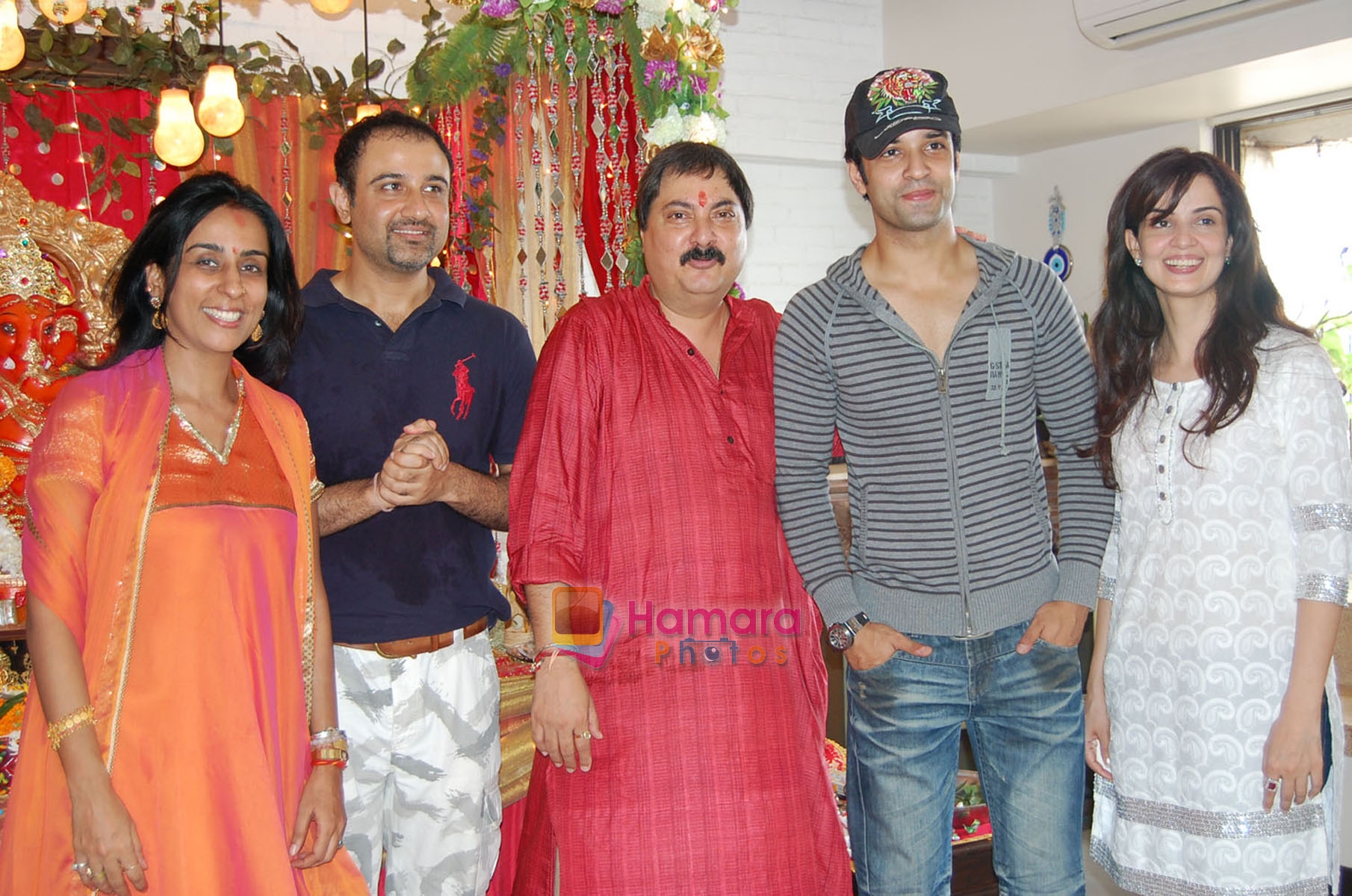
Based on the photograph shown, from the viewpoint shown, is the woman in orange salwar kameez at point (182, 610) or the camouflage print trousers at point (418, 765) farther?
the camouflage print trousers at point (418, 765)

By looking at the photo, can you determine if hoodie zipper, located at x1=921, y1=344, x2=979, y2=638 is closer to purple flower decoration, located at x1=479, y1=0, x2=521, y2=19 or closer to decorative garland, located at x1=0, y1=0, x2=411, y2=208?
purple flower decoration, located at x1=479, y1=0, x2=521, y2=19

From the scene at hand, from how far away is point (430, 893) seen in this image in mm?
2256

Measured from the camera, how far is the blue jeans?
2.01 meters

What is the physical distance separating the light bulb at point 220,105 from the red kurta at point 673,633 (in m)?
2.09

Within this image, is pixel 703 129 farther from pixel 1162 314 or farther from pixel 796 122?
pixel 796 122

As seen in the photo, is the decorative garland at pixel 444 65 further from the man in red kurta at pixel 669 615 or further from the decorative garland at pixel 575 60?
the man in red kurta at pixel 669 615

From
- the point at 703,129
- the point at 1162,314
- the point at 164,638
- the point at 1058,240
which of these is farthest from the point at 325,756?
the point at 1058,240

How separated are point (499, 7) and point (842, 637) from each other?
2124 mm

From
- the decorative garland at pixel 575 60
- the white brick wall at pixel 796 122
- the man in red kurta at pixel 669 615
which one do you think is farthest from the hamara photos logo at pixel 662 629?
the white brick wall at pixel 796 122

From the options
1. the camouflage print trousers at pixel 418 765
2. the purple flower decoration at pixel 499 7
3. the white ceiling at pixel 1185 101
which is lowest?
the camouflage print trousers at pixel 418 765

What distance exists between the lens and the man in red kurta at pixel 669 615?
6.91 ft

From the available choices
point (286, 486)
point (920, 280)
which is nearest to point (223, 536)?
point (286, 486)

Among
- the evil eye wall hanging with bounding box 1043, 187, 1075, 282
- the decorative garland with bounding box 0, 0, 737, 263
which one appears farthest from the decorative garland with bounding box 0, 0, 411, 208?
the evil eye wall hanging with bounding box 1043, 187, 1075, 282

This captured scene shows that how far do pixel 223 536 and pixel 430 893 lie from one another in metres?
0.88
